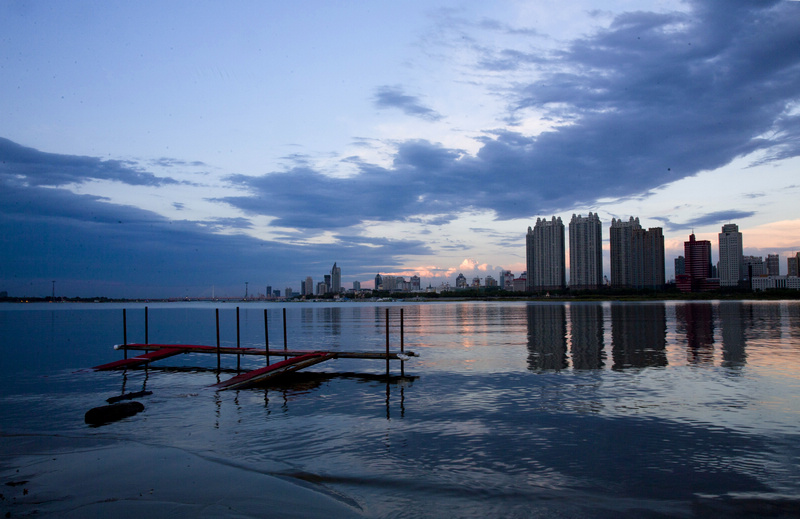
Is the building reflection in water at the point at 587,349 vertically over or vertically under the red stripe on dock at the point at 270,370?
under

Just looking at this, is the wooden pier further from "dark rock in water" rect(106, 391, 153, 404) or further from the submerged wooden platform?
"dark rock in water" rect(106, 391, 153, 404)

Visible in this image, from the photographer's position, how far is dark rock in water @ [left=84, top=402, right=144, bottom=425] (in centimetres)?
1647

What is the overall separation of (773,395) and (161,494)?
68.2 feet

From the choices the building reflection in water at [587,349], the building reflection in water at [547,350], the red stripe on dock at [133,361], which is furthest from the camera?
the red stripe on dock at [133,361]

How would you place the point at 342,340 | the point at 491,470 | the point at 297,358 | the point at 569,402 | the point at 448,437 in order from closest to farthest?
the point at 491,470
the point at 448,437
the point at 569,402
the point at 297,358
the point at 342,340

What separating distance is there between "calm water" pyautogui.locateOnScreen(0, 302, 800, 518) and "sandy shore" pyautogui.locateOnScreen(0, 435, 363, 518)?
0.06 m

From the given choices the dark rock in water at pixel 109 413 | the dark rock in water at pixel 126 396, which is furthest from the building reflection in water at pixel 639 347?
the dark rock in water at pixel 126 396

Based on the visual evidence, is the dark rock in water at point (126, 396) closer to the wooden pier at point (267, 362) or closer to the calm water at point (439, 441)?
the calm water at point (439, 441)

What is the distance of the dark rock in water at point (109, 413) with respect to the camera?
16469 mm

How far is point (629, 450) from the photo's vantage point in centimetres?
1248

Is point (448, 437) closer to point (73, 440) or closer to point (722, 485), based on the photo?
point (722, 485)

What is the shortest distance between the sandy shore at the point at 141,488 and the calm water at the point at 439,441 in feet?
0.19

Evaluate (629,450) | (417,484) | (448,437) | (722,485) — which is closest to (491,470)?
(417,484)

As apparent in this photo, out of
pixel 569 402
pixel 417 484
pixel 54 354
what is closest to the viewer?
pixel 417 484
